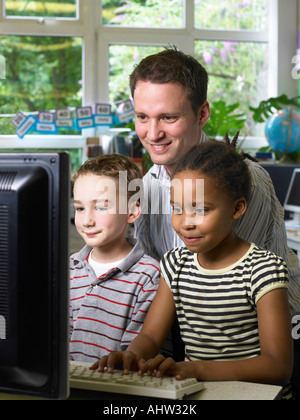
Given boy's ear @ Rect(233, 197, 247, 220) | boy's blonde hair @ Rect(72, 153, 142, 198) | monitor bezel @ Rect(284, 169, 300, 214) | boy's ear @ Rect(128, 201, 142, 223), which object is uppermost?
boy's blonde hair @ Rect(72, 153, 142, 198)

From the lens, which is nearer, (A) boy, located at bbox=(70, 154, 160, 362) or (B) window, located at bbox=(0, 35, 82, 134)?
(A) boy, located at bbox=(70, 154, 160, 362)

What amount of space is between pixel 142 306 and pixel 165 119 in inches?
20.2

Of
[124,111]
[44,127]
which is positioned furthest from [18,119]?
[124,111]

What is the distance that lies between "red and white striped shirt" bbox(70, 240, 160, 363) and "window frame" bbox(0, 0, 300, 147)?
414cm

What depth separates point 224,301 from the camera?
4.11 feet

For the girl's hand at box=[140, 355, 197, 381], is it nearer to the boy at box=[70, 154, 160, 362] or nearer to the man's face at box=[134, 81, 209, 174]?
the boy at box=[70, 154, 160, 362]

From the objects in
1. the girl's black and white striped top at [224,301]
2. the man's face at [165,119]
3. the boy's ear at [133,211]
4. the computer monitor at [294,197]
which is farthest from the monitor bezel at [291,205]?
the girl's black and white striped top at [224,301]

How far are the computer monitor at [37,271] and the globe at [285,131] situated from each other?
427 cm

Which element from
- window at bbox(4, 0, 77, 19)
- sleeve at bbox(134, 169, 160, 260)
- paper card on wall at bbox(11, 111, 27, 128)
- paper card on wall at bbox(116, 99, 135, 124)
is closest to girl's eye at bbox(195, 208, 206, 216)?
sleeve at bbox(134, 169, 160, 260)

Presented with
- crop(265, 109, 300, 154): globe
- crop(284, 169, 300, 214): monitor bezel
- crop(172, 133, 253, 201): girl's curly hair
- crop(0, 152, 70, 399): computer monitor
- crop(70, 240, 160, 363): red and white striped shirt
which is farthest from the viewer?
crop(265, 109, 300, 154): globe

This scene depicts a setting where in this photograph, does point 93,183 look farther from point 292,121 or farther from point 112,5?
point 112,5

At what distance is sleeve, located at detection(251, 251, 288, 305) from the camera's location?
47.1 inches

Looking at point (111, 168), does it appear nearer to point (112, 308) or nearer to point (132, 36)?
point (112, 308)

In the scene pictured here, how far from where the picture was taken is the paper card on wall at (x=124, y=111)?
5332 millimetres
